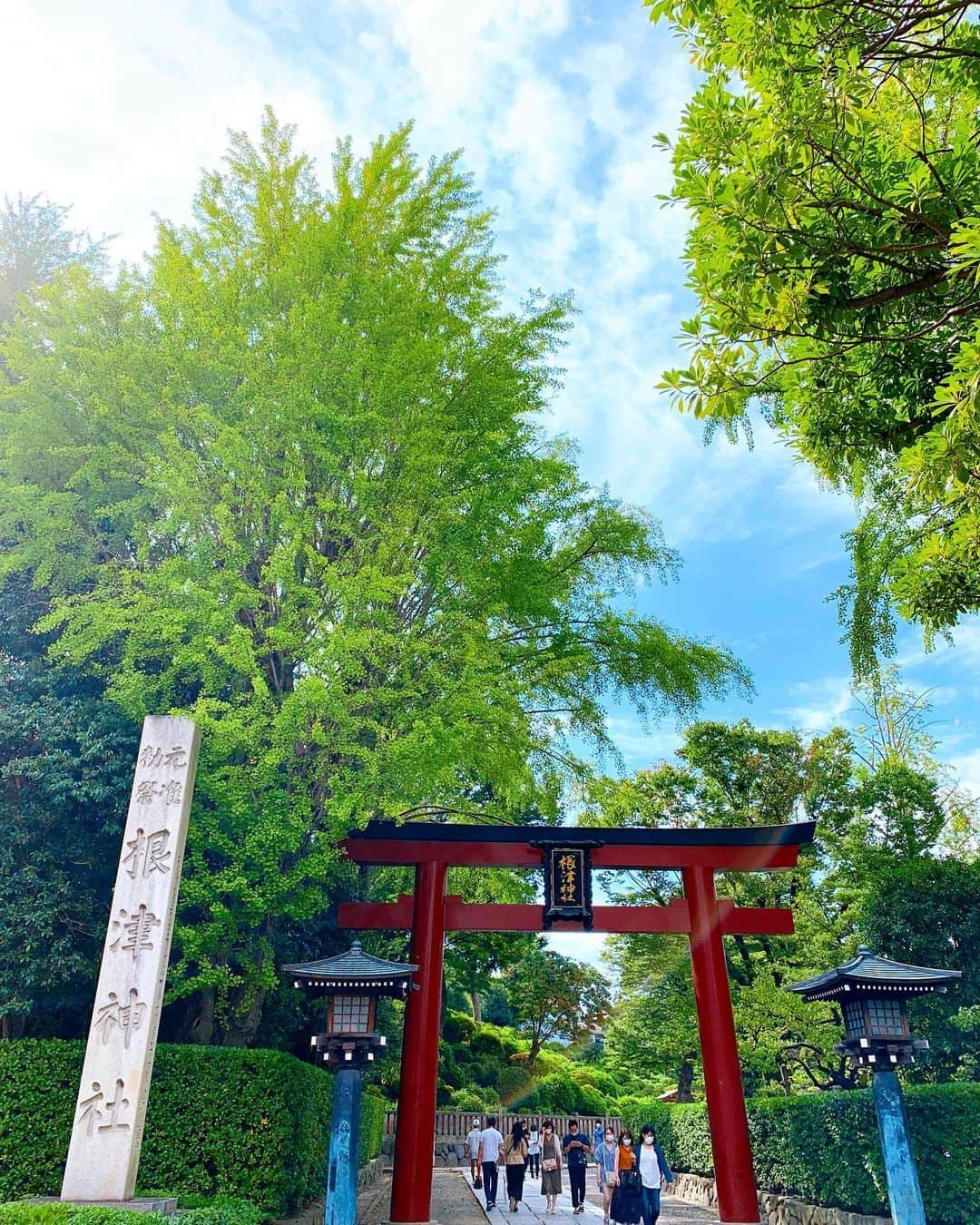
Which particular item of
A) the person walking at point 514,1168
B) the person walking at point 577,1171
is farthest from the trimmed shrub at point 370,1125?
the person walking at point 577,1171

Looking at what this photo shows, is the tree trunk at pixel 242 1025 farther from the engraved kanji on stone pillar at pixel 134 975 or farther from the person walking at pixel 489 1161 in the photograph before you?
the person walking at pixel 489 1161

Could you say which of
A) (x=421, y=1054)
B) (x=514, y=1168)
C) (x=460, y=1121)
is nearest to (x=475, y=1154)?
(x=514, y=1168)

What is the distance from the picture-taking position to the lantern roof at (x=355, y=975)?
9.15 meters

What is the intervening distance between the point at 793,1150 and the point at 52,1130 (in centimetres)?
1069

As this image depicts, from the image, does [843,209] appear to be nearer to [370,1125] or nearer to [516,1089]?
[370,1125]

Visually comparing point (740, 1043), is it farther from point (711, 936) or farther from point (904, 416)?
point (904, 416)

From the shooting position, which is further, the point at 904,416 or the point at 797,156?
the point at 904,416

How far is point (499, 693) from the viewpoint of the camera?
944 centimetres

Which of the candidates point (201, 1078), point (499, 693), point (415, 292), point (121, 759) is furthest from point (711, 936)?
point (415, 292)

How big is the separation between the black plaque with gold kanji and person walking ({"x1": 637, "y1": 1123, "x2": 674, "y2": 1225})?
10.5 ft

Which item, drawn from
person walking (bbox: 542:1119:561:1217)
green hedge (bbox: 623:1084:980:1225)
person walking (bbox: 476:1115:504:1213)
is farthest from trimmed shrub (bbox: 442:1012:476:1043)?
green hedge (bbox: 623:1084:980:1225)

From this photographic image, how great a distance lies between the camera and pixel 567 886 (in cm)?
1222

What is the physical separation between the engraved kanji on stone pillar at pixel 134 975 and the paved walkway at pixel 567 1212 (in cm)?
734

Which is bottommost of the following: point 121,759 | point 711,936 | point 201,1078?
point 201,1078
